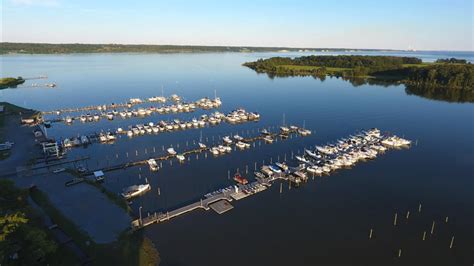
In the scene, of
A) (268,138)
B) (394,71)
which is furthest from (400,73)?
(268,138)

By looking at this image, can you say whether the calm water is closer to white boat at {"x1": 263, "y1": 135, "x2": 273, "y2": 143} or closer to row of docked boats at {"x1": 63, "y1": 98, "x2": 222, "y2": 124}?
white boat at {"x1": 263, "y1": 135, "x2": 273, "y2": 143}

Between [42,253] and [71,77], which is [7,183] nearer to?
[42,253]

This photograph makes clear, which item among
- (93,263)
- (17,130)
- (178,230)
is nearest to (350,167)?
(178,230)

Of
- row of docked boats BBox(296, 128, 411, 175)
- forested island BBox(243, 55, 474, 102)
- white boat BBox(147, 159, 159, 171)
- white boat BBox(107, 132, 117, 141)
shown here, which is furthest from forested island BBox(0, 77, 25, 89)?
row of docked boats BBox(296, 128, 411, 175)

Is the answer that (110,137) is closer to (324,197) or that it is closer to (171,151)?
(171,151)

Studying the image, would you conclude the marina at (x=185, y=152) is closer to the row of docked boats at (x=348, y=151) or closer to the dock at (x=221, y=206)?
the row of docked boats at (x=348, y=151)

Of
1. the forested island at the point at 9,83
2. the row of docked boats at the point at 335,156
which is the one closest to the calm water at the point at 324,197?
the row of docked boats at the point at 335,156
